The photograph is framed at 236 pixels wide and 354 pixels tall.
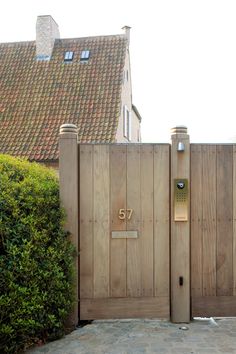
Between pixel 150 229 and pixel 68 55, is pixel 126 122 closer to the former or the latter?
pixel 68 55

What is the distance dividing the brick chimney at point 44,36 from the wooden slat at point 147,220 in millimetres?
12708

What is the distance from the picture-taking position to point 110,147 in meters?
4.09

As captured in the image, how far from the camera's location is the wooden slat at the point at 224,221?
13.6ft

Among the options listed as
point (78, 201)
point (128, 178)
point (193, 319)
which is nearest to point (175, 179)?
point (128, 178)

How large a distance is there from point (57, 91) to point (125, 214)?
1129 centimetres

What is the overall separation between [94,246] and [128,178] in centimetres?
80

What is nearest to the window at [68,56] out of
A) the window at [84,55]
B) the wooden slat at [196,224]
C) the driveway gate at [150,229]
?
the window at [84,55]

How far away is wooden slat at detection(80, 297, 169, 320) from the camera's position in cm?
408

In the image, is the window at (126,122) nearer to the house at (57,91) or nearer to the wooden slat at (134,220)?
the house at (57,91)

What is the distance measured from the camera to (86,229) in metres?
4.09

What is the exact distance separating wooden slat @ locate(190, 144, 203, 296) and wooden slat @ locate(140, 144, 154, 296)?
442 mm

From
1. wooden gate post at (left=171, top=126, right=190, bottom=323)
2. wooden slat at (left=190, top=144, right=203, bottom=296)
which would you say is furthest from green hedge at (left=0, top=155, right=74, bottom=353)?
wooden slat at (left=190, top=144, right=203, bottom=296)

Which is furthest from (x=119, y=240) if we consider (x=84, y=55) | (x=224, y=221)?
(x=84, y=55)

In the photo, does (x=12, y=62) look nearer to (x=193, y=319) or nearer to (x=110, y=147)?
(x=110, y=147)
